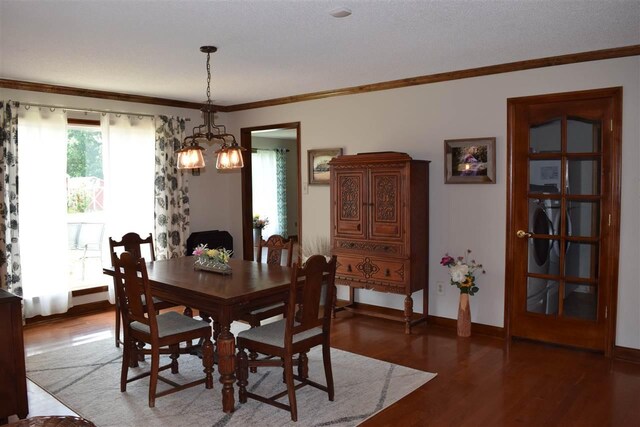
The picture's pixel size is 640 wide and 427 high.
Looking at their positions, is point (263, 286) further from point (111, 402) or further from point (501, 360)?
point (501, 360)

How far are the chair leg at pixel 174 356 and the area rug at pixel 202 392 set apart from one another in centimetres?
5

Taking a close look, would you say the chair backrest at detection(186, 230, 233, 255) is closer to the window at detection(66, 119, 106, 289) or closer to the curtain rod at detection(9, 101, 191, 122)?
the window at detection(66, 119, 106, 289)

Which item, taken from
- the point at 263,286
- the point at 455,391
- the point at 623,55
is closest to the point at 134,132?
the point at 263,286

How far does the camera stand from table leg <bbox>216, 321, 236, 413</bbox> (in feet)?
10.2

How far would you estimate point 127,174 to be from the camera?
5.81 metres

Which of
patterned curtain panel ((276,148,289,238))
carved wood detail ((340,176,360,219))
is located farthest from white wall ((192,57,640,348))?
patterned curtain panel ((276,148,289,238))

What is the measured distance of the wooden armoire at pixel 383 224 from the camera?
4734 mm

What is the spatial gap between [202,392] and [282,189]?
7276 millimetres

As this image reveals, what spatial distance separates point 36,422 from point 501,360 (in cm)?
337

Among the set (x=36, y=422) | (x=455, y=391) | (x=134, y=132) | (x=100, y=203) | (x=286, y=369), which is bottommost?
(x=455, y=391)

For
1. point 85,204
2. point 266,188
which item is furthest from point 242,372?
point 266,188

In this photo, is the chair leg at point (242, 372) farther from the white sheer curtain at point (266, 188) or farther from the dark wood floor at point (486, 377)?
the white sheer curtain at point (266, 188)

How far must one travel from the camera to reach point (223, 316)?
3.06 meters

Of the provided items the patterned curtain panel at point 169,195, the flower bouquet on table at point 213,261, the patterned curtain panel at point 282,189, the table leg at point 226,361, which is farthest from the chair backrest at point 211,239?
the patterned curtain panel at point 282,189
